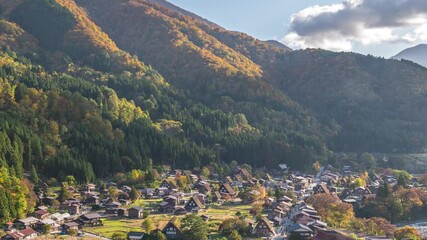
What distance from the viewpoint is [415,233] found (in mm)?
46938

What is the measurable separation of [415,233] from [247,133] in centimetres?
6585

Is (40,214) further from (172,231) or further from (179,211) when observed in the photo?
(179,211)

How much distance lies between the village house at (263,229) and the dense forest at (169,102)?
99.6 ft

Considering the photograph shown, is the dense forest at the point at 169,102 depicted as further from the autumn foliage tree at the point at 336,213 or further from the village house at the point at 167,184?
the autumn foliage tree at the point at 336,213

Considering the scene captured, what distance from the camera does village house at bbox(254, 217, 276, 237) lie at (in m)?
48.7

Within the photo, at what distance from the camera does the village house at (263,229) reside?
48.7 m

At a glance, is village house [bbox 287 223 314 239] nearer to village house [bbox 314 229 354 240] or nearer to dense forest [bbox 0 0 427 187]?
village house [bbox 314 229 354 240]

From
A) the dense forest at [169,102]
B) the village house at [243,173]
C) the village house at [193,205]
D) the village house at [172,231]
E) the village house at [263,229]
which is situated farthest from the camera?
the village house at [243,173]

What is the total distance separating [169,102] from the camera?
390 ft

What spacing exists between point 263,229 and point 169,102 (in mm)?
73535

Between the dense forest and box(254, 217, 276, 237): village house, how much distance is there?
3034cm

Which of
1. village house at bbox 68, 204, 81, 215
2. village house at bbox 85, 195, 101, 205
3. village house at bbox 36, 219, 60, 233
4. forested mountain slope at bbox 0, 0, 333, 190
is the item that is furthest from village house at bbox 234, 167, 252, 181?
village house at bbox 36, 219, 60, 233

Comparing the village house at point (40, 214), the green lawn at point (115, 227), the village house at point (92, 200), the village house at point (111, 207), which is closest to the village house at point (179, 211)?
the green lawn at point (115, 227)

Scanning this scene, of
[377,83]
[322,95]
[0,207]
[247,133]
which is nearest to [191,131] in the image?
[247,133]
